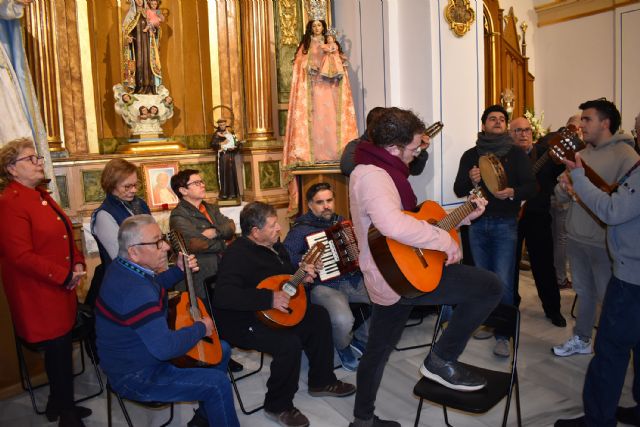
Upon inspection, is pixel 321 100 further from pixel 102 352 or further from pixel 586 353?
pixel 102 352

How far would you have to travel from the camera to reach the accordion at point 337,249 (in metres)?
3.73

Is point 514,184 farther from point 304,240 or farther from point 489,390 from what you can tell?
point 489,390

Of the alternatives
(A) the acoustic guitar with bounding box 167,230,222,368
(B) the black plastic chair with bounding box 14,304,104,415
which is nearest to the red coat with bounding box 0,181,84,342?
(B) the black plastic chair with bounding box 14,304,104,415

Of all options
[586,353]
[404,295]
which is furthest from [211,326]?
[586,353]

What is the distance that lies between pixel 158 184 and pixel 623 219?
5016 millimetres

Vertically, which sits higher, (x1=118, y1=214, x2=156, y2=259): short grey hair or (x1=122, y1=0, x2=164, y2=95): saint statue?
(x1=122, y1=0, x2=164, y2=95): saint statue

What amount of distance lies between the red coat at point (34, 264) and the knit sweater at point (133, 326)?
88cm

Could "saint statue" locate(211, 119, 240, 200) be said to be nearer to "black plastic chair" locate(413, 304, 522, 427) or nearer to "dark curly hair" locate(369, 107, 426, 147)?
"dark curly hair" locate(369, 107, 426, 147)

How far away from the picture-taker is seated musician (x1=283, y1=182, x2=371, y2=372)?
382 centimetres

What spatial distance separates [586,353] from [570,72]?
6.83 metres

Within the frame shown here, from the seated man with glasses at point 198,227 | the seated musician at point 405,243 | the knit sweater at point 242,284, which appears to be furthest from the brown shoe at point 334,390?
the seated man with glasses at point 198,227

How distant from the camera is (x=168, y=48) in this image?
6.95 meters

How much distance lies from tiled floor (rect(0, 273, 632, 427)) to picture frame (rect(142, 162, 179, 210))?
261 cm

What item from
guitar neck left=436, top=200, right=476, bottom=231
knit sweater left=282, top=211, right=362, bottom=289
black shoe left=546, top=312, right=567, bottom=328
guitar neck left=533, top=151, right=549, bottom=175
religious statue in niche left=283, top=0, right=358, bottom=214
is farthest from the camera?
religious statue in niche left=283, top=0, right=358, bottom=214
